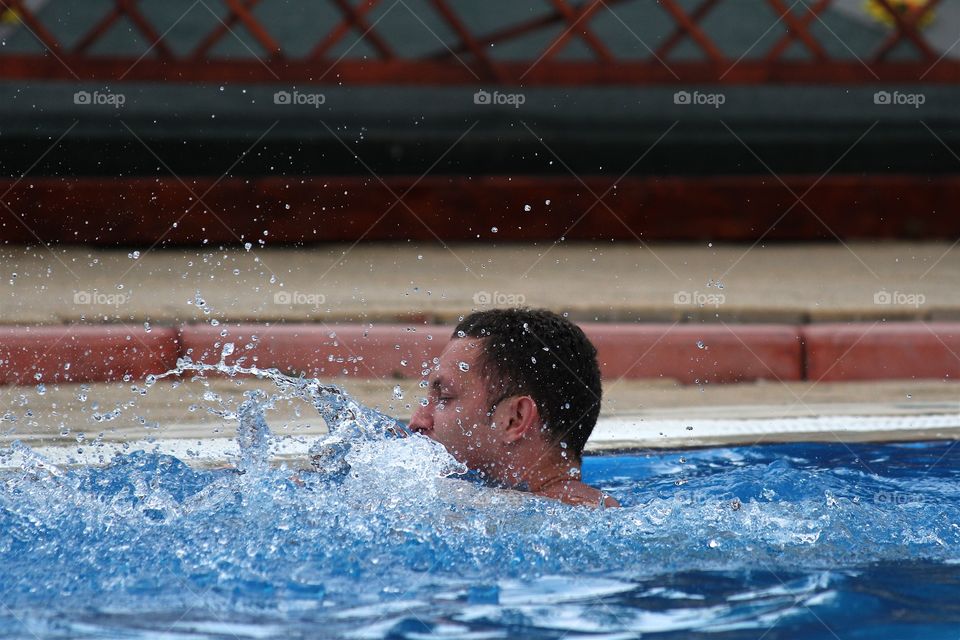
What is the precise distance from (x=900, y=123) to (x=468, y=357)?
5.53 metres

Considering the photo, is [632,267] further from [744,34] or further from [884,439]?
[744,34]

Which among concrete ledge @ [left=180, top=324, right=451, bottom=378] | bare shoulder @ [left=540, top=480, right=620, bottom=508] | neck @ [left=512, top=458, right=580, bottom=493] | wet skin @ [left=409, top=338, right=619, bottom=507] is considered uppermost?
concrete ledge @ [left=180, top=324, right=451, bottom=378]

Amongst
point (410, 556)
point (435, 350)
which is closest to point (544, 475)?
point (410, 556)

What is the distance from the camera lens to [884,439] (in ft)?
14.9

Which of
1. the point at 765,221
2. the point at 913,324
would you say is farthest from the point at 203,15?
the point at 913,324
